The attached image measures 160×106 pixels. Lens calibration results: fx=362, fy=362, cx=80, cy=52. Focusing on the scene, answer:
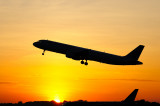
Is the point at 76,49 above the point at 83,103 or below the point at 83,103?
above

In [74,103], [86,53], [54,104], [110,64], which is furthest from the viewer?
[54,104]

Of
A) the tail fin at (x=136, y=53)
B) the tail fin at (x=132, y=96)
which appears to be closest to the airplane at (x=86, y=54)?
the tail fin at (x=136, y=53)

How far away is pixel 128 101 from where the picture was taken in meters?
117

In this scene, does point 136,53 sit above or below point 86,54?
above

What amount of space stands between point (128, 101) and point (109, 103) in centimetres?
718

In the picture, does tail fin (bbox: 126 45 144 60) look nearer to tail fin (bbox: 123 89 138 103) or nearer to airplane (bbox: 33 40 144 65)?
airplane (bbox: 33 40 144 65)

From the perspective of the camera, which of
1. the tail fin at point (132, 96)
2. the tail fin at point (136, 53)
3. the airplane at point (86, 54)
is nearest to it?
the tail fin at point (132, 96)

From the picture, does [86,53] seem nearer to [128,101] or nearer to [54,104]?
[128,101]

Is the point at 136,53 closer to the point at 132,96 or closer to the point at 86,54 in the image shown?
A: the point at 132,96

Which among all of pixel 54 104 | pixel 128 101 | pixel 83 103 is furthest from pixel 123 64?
pixel 54 104

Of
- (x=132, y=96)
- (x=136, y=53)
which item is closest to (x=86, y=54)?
(x=132, y=96)

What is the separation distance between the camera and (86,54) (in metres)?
120

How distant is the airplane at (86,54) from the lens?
11888 centimetres

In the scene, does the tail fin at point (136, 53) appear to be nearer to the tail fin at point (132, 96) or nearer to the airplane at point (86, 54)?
the airplane at point (86, 54)
